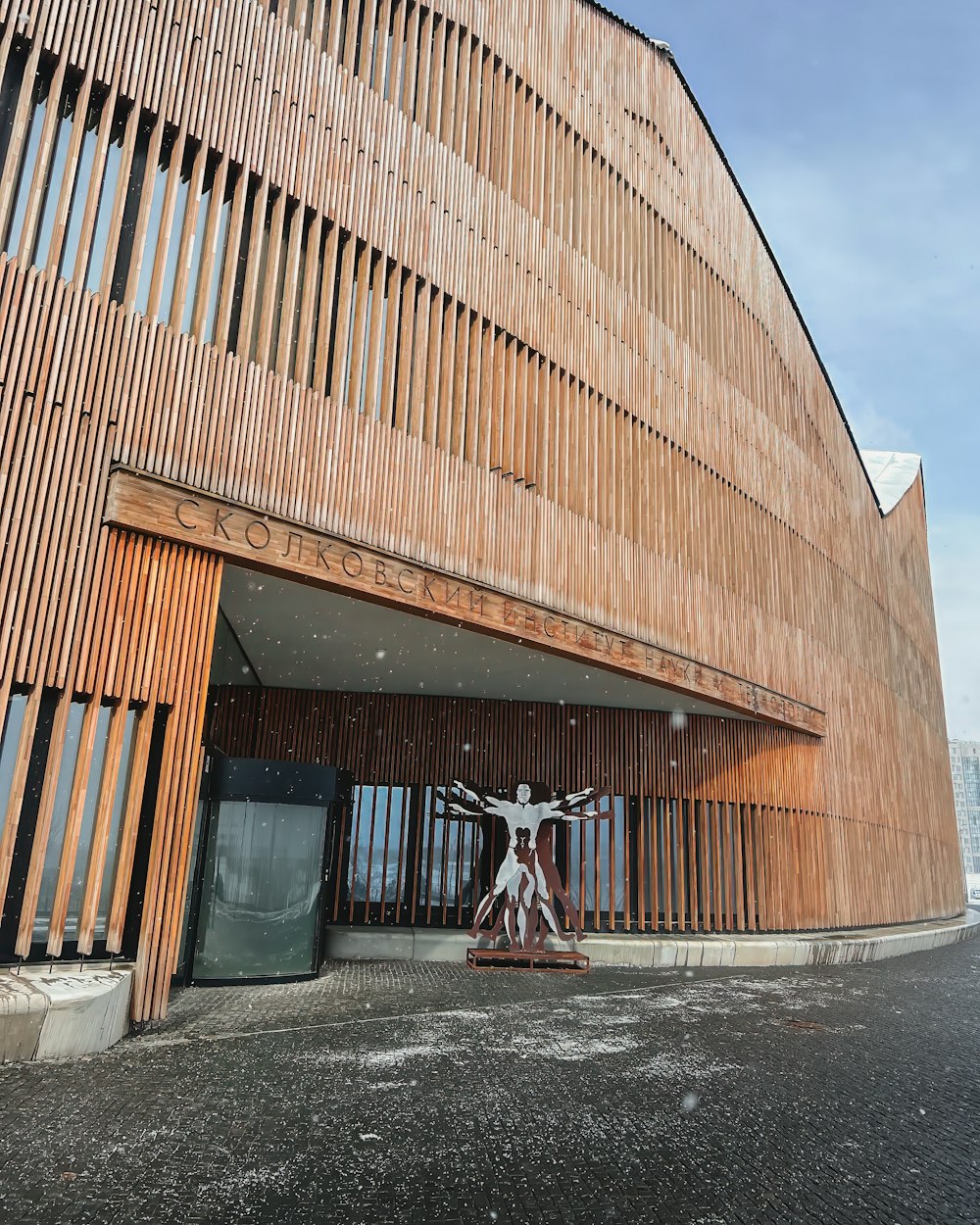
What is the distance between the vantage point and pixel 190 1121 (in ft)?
14.9

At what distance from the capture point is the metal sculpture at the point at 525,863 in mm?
11930

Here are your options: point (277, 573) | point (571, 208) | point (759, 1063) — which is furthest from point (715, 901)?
point (571, 208)

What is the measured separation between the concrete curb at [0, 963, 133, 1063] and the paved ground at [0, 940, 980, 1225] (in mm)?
213

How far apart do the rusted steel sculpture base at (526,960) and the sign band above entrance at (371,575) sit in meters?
4.09

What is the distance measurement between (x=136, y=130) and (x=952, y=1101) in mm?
10561

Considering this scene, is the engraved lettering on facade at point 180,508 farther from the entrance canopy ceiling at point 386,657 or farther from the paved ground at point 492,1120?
the paved ground at point 492,1120

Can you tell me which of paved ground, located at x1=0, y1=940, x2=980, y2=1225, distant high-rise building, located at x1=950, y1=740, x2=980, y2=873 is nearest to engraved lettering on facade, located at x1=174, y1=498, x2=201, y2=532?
paved ground, located at x1=0, y1=940, x2=980, y2=1225

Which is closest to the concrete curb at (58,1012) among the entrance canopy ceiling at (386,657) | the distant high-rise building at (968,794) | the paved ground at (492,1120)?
the paved ground at (492,1120)

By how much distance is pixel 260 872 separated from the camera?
9492mm

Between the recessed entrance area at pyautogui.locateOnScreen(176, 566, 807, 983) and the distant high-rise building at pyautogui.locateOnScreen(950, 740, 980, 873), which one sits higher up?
the distant high-rise building at pyautogui.locateOnScreen(950, 740, 980, 873)

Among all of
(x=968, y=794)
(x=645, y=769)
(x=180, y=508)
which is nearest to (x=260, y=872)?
(x=180, y=508)

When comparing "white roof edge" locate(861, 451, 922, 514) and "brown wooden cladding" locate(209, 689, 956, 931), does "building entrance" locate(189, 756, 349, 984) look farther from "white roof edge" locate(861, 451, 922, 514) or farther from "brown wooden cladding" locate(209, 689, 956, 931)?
"white roof edge" locate(861, 451, 922, 514)

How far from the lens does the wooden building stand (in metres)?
7.16

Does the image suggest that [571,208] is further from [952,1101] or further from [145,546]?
[952,1101]
